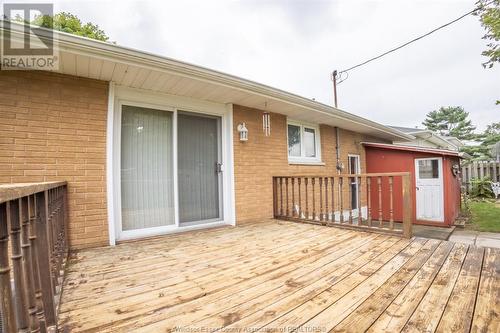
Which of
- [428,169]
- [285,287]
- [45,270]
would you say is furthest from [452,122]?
[45,270]

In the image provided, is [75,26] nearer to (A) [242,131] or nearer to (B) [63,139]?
(B) [63,139]

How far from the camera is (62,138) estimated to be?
9.37 feet

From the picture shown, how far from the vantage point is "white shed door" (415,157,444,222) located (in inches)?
248

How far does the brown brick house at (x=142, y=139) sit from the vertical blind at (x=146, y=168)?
0.01 meters

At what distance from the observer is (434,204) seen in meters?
6.43

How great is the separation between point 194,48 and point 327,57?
21.8ft

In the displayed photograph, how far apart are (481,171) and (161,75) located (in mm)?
14181

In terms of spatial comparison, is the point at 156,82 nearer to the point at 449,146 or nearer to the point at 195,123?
the point at 195,123

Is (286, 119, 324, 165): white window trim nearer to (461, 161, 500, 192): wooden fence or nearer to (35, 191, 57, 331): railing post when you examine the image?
(35, 191, 57, 331): railing post

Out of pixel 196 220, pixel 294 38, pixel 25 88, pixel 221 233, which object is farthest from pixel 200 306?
pixel 294 38

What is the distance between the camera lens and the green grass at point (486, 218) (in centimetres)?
578

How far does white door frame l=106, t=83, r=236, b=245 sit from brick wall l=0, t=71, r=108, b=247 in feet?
0.27

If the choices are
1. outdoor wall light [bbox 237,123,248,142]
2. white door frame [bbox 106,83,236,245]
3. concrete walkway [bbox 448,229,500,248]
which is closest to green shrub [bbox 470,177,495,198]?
concrete walkway [bbox 448,229,500,248]

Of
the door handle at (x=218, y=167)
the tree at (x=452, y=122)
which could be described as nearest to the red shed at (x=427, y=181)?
the door handle at (x=218, y=167)
